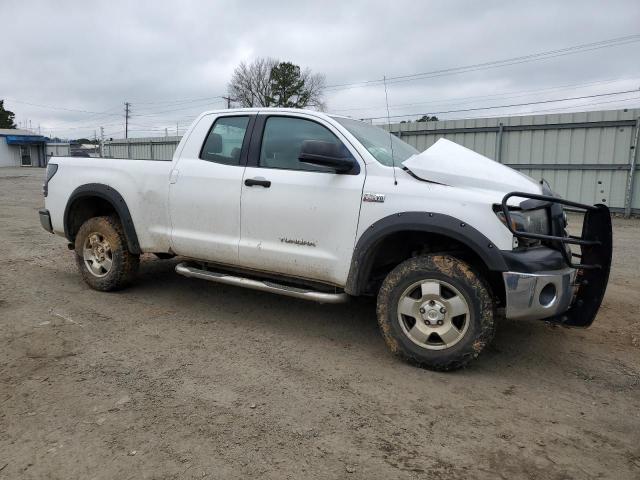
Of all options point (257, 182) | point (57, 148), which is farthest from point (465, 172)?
point (57, 148)

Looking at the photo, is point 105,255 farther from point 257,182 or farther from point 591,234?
point 591,234

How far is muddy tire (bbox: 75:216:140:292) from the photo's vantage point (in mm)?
5316

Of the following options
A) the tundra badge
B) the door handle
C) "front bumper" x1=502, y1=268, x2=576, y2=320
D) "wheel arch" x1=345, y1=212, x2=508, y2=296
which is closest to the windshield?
the tundra badge

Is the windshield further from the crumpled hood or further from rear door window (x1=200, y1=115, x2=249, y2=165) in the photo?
rear door window (x1=200, y1=115, x2=249, y2=165)

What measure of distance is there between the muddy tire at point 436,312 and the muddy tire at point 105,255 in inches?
116

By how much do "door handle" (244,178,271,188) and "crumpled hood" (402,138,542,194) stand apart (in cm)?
114

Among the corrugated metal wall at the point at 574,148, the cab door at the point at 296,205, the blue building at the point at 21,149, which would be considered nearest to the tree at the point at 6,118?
the blue building at the point at 21,149

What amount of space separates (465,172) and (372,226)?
78cm

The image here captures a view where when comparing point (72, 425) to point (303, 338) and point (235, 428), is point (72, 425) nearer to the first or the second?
point (235, 428)

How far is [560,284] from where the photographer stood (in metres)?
3.40

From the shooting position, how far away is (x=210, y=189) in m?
4.58

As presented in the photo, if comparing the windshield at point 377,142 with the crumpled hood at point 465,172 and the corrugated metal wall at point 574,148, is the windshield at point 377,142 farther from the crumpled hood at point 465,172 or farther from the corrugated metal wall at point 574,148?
the corrugated metal wall at point 574,148

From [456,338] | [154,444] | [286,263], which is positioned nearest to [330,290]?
[286,263]

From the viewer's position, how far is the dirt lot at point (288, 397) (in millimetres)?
2561
